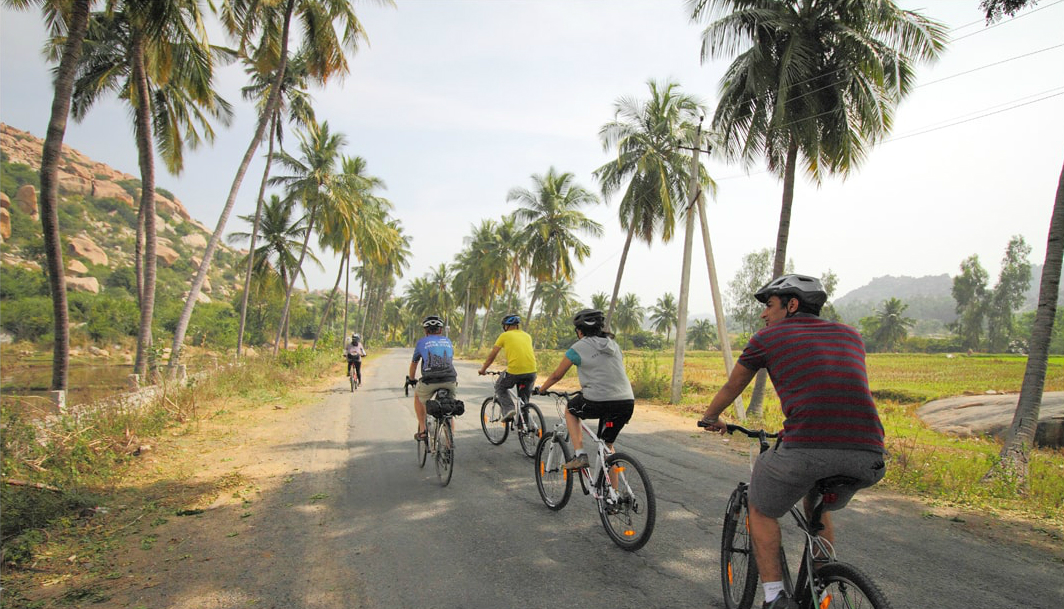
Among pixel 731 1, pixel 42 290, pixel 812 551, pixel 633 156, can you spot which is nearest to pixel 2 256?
pixel 42 290

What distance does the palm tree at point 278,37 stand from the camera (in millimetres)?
14258

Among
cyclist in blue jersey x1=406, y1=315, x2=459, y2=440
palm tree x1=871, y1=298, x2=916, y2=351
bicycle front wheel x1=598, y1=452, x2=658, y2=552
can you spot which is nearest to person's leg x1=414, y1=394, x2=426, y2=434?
cyclist in blue jersey x1=406, y1=315, x2=459, y2=440

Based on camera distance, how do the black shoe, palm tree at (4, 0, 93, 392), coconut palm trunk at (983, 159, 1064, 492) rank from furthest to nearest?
palm tree at (4, 0, 93, 392) < coconut palm trunk at (983, 159, 1064, 492) < the black shoe

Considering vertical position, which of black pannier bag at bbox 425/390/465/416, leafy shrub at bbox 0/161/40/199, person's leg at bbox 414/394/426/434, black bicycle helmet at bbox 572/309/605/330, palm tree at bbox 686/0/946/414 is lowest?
person's leg at bbox 414/394/426/434

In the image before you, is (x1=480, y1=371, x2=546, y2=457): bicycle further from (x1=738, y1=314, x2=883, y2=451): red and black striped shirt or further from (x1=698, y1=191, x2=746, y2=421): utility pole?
(x1=698, y1=191, x2=746, y2=421): utility pole

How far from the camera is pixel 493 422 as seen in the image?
8.37 metres

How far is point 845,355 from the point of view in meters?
2.46

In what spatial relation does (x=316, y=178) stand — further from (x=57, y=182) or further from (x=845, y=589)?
(x=845, y=589)

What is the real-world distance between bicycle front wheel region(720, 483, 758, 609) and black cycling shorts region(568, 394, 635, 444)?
145 cm

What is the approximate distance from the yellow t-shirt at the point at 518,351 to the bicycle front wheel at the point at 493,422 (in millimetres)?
1109

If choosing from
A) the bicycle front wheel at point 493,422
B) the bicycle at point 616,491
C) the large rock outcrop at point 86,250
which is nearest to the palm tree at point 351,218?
the bicycle front wheel at point 493,422

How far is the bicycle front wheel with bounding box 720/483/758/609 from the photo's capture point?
9.95ft

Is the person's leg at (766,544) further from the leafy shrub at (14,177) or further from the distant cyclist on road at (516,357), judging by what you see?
the leafy shrub at (14,177)

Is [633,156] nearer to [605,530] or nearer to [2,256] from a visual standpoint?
[605,530]
